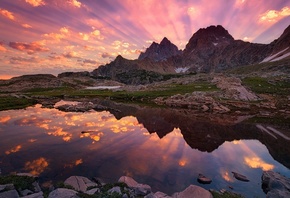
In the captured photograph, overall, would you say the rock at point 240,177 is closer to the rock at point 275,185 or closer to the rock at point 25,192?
the rock at point 275,185

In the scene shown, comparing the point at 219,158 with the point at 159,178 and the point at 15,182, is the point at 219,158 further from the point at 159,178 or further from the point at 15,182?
the point at 15,182

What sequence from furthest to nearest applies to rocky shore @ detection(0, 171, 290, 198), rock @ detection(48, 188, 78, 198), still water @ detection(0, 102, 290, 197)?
still water @ detection(0, 102, 290, 197) < rocky shore @ detection(0, 171, 290, 198) < rock @ detection(48, 188, 78, 198)

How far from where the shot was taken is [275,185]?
20.5 metres

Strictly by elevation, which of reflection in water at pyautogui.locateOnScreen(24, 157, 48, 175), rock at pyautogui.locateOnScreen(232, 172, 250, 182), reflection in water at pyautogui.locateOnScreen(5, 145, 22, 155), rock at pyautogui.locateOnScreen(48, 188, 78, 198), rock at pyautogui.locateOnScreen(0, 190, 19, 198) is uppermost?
rock at pyautogui.locateOnScreen(48, 188, 78, 198)

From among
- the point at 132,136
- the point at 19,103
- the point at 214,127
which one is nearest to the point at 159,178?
the point at 132,136

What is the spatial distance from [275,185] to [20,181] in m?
21.7

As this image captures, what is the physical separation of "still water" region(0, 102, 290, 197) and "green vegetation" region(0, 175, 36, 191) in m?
2.71

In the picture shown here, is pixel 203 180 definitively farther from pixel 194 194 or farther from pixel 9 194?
pixel 9 194

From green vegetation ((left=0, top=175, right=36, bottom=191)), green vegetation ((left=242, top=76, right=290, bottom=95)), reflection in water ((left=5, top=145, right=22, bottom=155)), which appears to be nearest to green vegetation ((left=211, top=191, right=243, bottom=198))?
green vegetation ((left=0, top=175, right=36, bottom=191))

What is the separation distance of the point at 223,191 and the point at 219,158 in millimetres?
9850

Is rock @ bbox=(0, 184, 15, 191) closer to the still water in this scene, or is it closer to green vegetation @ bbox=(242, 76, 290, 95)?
the still water

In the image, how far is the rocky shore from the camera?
15.4 metres

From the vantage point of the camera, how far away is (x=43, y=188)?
61.9ft

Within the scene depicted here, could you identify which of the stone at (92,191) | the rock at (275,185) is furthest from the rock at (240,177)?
the stone at (92,191)
